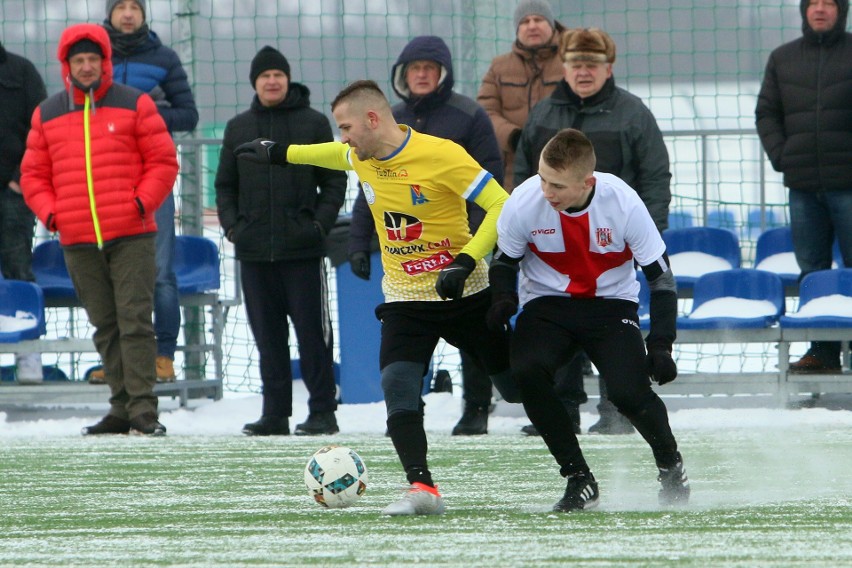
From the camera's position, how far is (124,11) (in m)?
9.68

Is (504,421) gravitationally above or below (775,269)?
below

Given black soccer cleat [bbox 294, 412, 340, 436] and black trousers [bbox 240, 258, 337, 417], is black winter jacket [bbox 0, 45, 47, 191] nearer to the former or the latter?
black trousers [bbox 240, 258, 337, 417]

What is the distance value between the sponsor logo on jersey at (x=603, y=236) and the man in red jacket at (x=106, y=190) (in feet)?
13.5

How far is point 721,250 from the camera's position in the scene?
10555mm

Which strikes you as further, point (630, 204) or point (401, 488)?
point (401, 488)

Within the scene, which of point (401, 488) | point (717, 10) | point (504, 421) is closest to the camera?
point (401, 488)

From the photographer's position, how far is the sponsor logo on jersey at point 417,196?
5.62 meters

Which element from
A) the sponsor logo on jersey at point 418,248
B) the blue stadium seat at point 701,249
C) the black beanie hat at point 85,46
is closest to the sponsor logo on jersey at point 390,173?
the sponsor logo on jersey at point 418,248

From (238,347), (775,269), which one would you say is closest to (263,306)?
(238,347)

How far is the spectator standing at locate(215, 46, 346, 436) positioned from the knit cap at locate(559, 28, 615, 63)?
1610 mm

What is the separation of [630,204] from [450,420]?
444 centimetres

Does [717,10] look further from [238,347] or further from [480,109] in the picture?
[238,347]

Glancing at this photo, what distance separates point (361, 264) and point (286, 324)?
975mm

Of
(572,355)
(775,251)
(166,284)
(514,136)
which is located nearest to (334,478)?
(572,355)
